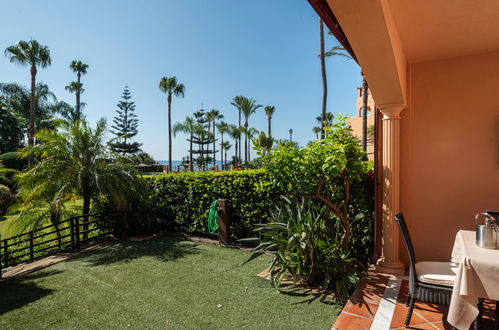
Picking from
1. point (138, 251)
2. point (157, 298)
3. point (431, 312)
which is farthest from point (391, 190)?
point (138, 251)

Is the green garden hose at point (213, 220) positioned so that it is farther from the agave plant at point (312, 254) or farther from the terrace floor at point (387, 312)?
the terrace floor at point (387, 312)

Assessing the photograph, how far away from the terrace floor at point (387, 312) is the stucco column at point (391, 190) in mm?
473

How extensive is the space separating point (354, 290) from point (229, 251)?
226 cm

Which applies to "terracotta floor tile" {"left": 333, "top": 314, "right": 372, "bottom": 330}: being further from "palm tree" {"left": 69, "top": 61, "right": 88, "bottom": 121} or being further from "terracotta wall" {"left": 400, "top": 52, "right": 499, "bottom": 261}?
"palm tree" {"left": 69, "top": 61, "right": 88, "bottom": 121}

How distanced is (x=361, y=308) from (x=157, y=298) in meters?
2.06

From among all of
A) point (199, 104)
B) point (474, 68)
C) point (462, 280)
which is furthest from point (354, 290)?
point (199, 104)

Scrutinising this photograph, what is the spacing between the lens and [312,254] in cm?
298

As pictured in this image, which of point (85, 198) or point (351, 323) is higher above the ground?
point (85, 198)

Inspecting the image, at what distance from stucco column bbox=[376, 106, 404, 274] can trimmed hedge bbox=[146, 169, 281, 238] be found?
164 cm

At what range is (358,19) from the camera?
65.2 inches

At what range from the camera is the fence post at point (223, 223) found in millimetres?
4859

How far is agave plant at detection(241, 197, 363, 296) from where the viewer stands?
2975mm

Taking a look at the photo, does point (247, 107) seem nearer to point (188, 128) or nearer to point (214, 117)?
point (214, 117)

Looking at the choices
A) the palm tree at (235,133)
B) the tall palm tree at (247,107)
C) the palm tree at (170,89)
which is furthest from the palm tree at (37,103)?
the palm tree at (235,133)
